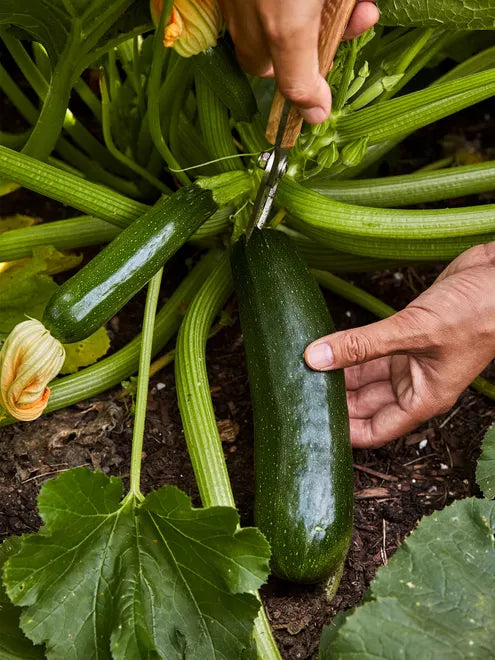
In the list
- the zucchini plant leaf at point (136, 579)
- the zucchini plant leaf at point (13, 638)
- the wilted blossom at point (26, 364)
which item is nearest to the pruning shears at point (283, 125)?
the wilted blossom at point (26, 364)

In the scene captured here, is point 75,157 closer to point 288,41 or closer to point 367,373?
point 367,373

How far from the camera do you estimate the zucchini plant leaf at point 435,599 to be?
4.51 ft

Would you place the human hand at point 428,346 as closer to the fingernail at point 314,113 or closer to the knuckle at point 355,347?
the knuckle at point 355,347

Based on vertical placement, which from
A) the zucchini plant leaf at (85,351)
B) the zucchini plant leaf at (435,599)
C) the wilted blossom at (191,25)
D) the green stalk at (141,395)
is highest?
the wilted blossom at (191,25)

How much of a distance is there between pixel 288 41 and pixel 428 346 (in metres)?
0.87

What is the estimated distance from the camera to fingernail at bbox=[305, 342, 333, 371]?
193 centimetres

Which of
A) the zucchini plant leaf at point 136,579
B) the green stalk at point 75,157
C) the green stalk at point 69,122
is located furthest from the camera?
the green stalk at point 75,157

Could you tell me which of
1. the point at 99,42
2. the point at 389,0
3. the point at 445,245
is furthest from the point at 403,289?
the point at 99,42

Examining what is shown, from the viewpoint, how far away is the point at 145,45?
232 centimetres

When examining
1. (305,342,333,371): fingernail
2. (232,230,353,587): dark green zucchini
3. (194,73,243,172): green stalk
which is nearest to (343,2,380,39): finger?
(194,73,243,172): green stalk

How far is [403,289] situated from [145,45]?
3.35 ft

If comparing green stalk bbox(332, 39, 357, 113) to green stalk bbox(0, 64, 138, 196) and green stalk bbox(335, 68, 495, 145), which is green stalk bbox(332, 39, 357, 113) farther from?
green stalk bbox(0, 64, 138, 196)

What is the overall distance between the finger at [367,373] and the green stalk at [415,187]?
1.35 ft

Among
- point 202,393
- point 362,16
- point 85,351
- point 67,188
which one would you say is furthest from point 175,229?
point 362,16
